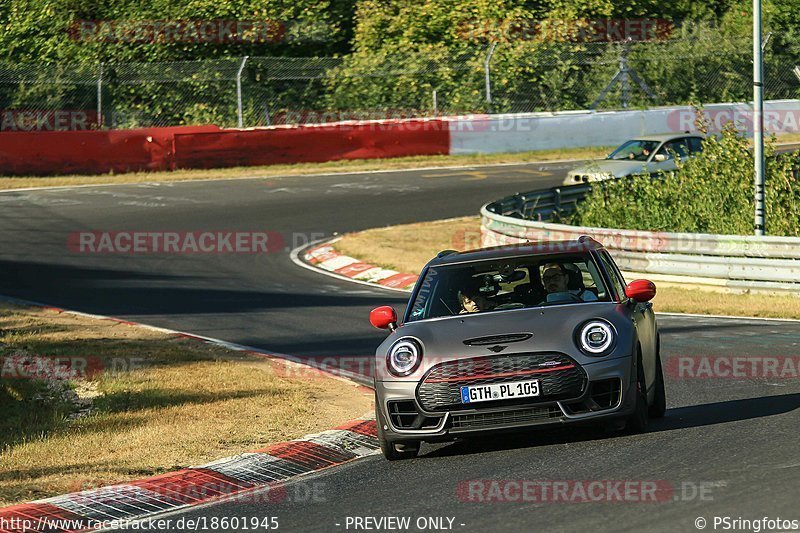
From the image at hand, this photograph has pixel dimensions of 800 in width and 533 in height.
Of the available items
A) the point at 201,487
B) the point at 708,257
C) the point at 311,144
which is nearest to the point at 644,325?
the point at 201,487

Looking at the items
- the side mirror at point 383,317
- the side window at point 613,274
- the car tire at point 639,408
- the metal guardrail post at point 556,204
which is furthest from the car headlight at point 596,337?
the metal guardrail post at point 556,204

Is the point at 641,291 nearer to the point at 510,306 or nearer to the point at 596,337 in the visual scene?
the point at 596,337

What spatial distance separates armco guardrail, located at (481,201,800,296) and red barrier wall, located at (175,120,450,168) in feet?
48.2

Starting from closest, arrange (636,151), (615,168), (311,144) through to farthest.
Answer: (615,168), (636,151), (311,144)

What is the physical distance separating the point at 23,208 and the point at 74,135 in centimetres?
457

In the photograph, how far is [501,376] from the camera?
7926 millimetres

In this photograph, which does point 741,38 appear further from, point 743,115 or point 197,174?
point 197,174

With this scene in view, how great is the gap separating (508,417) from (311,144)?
85.6 ft

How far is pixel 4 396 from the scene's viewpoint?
1112 cm

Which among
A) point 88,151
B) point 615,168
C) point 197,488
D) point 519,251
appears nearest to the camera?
point 197,488

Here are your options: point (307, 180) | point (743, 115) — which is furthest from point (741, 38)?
point (307, 180)

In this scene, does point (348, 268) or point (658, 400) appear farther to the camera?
point (348, 268)

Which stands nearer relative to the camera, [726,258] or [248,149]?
[726,258]

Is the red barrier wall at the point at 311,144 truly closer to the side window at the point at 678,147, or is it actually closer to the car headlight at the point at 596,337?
the side window at the point at 678,147
